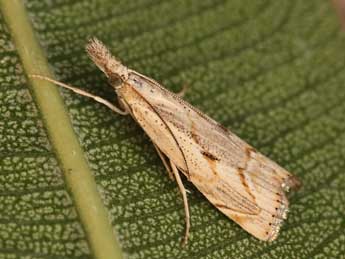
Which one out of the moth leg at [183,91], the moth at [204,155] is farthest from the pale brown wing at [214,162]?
the moth leg at [183,91]

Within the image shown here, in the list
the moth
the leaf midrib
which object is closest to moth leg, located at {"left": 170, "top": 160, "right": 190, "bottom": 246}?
the moth

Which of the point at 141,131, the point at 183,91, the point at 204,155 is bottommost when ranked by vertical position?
the point at 204,155

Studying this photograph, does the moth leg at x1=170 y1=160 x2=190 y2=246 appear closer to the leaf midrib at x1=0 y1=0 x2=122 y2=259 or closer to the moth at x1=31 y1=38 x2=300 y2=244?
the moth at x1=31 y1=38 x2=300 y2=244

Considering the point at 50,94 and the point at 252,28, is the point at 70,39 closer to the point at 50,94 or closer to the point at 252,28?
the point at 50,94

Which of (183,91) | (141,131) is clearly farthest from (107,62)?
(183,91)

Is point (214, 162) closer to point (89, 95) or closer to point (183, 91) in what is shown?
point (183, 91)

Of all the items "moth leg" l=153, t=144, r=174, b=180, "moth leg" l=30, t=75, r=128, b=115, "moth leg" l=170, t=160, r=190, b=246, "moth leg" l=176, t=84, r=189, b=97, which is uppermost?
"moth leg" l=30, t=75, r=128, b=115

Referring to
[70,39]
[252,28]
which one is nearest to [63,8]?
[70,39]
